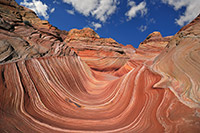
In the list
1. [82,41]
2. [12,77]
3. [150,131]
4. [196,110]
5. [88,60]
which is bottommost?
[150,131]

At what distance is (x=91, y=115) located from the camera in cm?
191

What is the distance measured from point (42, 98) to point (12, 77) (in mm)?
649

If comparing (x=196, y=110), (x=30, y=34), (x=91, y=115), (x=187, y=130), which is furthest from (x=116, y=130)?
(x=30, y=34)

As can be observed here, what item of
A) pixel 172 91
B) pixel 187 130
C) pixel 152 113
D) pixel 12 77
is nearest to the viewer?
pixel 187 130

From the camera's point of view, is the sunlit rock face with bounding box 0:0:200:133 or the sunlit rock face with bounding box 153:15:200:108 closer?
the sunlit rock face with bounding box 0:0:200:133

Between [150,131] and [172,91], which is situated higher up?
[172,91]

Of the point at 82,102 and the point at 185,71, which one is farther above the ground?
the point at 185,71

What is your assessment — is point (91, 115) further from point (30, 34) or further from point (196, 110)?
point (30, 34)

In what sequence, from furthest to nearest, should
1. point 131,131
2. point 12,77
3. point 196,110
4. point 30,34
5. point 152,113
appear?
point 30,34 → point 12,77 → point 152,113 → point 131,131 → point 196,110

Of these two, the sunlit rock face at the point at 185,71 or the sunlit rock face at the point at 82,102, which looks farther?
the sunlit rock face at the point at 185,71

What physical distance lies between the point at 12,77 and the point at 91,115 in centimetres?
160

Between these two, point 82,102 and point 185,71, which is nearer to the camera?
point 185,71

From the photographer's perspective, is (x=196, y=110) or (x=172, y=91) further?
(x=172, y=91)

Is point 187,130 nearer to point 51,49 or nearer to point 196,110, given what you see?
point 196,110
